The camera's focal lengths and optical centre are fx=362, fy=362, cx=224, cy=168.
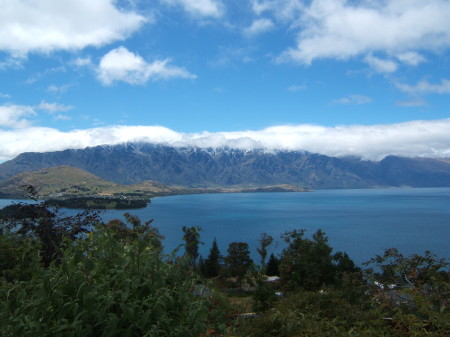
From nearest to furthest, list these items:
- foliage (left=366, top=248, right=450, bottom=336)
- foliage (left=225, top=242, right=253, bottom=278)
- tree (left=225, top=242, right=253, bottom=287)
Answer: foliage (left=366, top=248, right=450, bottom=336) < tree (left=225, top=242, right=253, bottom=287) < foliage (left=225, top=242, right=253, bottom=278)

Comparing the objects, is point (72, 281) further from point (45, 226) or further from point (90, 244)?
point (45, 226)

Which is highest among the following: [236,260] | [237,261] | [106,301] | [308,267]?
[106,301]

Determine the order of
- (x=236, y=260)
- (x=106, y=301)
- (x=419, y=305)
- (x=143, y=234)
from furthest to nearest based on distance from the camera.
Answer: (x=236, y=260) → (x=143, y=234) → (x=419, y=305) → (x=106, y=301)

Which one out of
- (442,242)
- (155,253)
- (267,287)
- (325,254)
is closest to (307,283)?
(325,254)

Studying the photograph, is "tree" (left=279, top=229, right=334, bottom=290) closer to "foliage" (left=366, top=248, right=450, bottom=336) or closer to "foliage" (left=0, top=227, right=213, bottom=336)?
"foliage" (left=366, top=248, right=450, bottom=336)

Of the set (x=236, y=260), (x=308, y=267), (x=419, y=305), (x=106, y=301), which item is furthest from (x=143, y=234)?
(x=236, y=260)

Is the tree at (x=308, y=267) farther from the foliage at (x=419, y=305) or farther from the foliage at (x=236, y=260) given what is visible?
the foliage at (x=236, y=260)

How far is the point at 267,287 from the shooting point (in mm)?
24312

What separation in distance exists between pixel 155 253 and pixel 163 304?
1176 millimetres

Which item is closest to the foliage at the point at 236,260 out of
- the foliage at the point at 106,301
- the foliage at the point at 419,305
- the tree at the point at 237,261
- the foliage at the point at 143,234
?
the tree at the point at 237,261

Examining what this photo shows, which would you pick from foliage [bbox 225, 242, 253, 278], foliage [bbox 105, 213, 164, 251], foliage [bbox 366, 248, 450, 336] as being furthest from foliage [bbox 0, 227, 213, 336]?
foliage [bbox 225, 242, 253, 278]

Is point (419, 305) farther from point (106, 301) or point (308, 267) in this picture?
point (308, 267)

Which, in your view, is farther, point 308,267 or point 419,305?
point 308,267

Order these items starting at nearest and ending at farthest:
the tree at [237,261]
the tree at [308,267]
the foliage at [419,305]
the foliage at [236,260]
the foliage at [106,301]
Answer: the foliage at [106,301] → the foliage at [419,305] → the tree at [308,267] → the tree at [237,261] → the foliage at [236,260]
